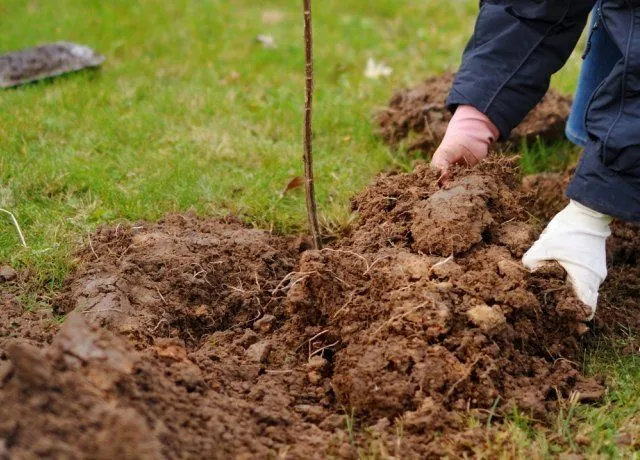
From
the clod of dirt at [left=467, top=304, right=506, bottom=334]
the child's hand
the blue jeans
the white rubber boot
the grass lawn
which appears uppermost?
the blue jeans

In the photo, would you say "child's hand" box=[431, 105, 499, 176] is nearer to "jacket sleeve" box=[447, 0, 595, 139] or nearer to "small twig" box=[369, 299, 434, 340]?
"jacket sleeve" box=[447, 0, 595, 139]

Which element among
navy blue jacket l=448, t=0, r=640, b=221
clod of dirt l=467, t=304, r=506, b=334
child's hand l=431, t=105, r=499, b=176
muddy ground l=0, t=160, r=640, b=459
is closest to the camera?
muddy ground l=0, t=160, r=640, b=459

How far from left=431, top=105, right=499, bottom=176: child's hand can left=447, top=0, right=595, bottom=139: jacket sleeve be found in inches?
1.4

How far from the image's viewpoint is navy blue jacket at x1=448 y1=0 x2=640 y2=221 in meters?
2.41

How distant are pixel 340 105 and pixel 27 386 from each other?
9.53ft

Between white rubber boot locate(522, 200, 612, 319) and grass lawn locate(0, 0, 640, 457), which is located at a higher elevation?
white rubber boot locate(522, 200, 612, 319)

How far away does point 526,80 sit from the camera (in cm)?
291

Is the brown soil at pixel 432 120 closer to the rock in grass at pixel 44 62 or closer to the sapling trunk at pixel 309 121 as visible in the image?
the sapling trunk at pixel 309 121

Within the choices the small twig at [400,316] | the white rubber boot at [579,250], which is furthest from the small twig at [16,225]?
the white rubber boot at [579,250]

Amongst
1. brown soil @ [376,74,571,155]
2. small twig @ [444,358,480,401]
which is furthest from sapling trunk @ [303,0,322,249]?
brown soil @ [376,74,571,155]

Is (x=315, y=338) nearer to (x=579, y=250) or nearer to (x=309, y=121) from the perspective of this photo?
(x=309, y=121)

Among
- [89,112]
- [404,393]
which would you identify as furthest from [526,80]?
[89,112]

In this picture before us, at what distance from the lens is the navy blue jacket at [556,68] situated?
2.41 metres

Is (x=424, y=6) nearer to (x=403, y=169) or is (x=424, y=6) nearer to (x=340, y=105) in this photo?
(x=340, y=105)
